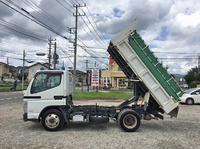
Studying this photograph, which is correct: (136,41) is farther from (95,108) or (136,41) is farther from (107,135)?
(107,135)

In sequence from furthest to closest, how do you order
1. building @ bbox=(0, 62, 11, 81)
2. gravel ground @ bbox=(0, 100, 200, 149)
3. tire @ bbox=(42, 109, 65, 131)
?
1. building @ bbox=(0, 62, 11, 81)
2. tire @ bbox=(42, 109, 65, 131)
3. gravel ground @ bbox=(0, 100, 200, 149)

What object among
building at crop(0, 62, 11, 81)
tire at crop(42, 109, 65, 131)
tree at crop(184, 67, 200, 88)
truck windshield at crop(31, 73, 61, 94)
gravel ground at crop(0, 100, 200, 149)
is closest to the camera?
gravel ground at crop(0, 100, 200, 149)

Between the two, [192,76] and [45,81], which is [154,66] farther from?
[192,76]

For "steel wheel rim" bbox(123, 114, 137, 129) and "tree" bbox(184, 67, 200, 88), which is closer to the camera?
"steel wheel rim" bbox(123, 114, 137, 129)

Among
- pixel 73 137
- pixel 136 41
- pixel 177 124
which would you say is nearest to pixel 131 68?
pixel 136 41

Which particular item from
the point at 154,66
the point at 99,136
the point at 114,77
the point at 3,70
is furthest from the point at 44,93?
the point at 3,70

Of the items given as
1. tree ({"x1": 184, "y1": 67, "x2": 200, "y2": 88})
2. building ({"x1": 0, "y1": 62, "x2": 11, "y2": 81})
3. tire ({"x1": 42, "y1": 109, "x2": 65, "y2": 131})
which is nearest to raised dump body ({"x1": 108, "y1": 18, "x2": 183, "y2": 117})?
tire ({"x1": 42, "y1": 109, "x2": 65, "y2": 131})

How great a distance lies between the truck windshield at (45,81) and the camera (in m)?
6.57

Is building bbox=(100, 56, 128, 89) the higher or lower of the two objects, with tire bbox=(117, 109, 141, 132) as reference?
higher

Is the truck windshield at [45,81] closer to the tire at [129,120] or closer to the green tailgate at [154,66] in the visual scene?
the tire at [129,120]

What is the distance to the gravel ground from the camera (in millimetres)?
5230

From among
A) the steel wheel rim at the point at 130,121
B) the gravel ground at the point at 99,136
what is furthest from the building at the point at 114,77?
the steel wheel rim at the point at 130,121

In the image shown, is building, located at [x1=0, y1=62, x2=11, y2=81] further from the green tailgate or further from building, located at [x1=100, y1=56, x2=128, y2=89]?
the green tailgate

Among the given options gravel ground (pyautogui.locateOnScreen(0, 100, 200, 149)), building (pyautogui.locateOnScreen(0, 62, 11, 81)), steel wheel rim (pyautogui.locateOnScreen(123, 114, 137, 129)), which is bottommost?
gravel ground (pyautogui.locateOnScreen(0, 100, 200, 149))
